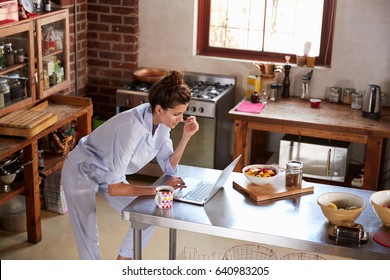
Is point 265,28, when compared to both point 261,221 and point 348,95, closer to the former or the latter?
point 348,95

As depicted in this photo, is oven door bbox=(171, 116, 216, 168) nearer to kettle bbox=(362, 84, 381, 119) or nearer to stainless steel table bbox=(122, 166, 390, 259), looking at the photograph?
kettle bbox=(362, 84, 381, 119)

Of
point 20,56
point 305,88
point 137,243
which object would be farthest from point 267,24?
point 137,243

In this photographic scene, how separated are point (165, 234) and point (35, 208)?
0.98m

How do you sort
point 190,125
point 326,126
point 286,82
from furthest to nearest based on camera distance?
point 286,82
point 326,126
point 190,125

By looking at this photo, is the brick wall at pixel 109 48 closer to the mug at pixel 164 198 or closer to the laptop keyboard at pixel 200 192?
the laptop keyboard at pixel 200 192

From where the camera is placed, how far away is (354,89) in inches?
231

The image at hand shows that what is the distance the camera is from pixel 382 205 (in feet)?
11.2

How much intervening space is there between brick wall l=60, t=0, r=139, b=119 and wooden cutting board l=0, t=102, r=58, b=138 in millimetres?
1156

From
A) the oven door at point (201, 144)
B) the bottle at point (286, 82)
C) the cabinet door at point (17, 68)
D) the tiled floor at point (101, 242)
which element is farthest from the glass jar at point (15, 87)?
the bottle at point (286, 82)

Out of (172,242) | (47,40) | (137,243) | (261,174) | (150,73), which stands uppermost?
(47,40)

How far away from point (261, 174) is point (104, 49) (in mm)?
3081

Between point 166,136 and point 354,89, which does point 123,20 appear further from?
point 166,136

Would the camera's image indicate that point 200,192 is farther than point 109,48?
No
